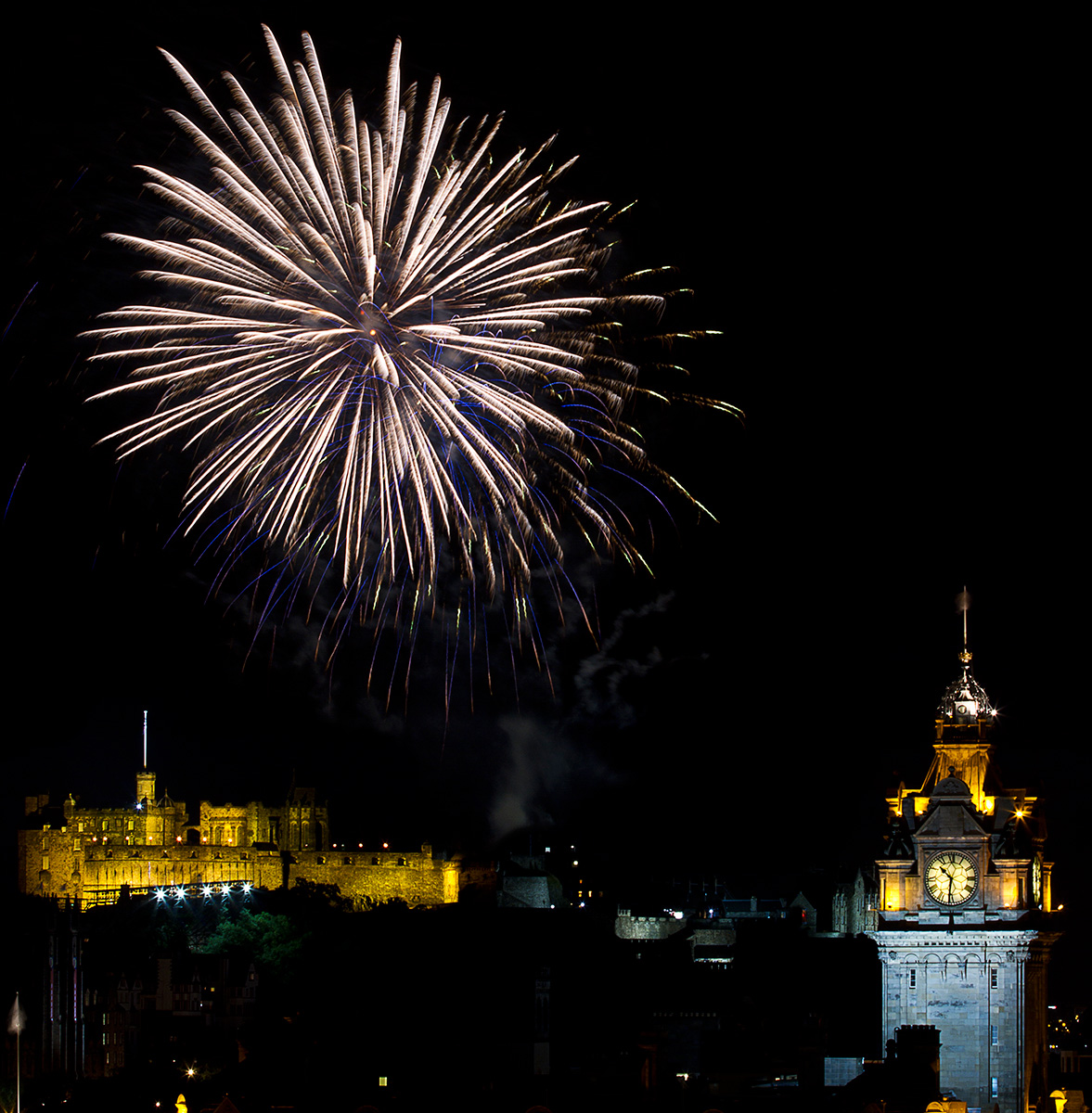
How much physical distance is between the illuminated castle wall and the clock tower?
258ft

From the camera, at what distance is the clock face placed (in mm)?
23719

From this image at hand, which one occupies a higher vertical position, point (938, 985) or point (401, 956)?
point (938, 985)

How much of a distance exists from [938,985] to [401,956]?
5289 cm

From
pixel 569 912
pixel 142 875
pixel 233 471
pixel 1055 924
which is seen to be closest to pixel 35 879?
pixel 142 875

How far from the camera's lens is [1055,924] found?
1009 inches

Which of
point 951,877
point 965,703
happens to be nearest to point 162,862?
point 965,703

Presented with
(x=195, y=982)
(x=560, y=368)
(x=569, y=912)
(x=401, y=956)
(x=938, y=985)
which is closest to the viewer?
(x=938, y=985)

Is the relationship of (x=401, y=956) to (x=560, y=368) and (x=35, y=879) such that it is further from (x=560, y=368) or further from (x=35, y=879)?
(x=560, y=368)

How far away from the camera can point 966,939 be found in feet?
77.5

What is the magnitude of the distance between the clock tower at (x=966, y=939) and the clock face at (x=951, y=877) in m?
0.01

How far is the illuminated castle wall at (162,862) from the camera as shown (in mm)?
101312

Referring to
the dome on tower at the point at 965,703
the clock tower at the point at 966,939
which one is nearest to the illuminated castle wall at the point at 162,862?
the dome on tower at the point at 965,703

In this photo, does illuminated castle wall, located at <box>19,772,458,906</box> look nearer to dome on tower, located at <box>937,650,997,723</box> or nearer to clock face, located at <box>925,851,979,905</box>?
dome on tower, located at <box>937,650,997,723</box>

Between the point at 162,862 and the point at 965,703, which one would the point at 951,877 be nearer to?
the point at 965,703
